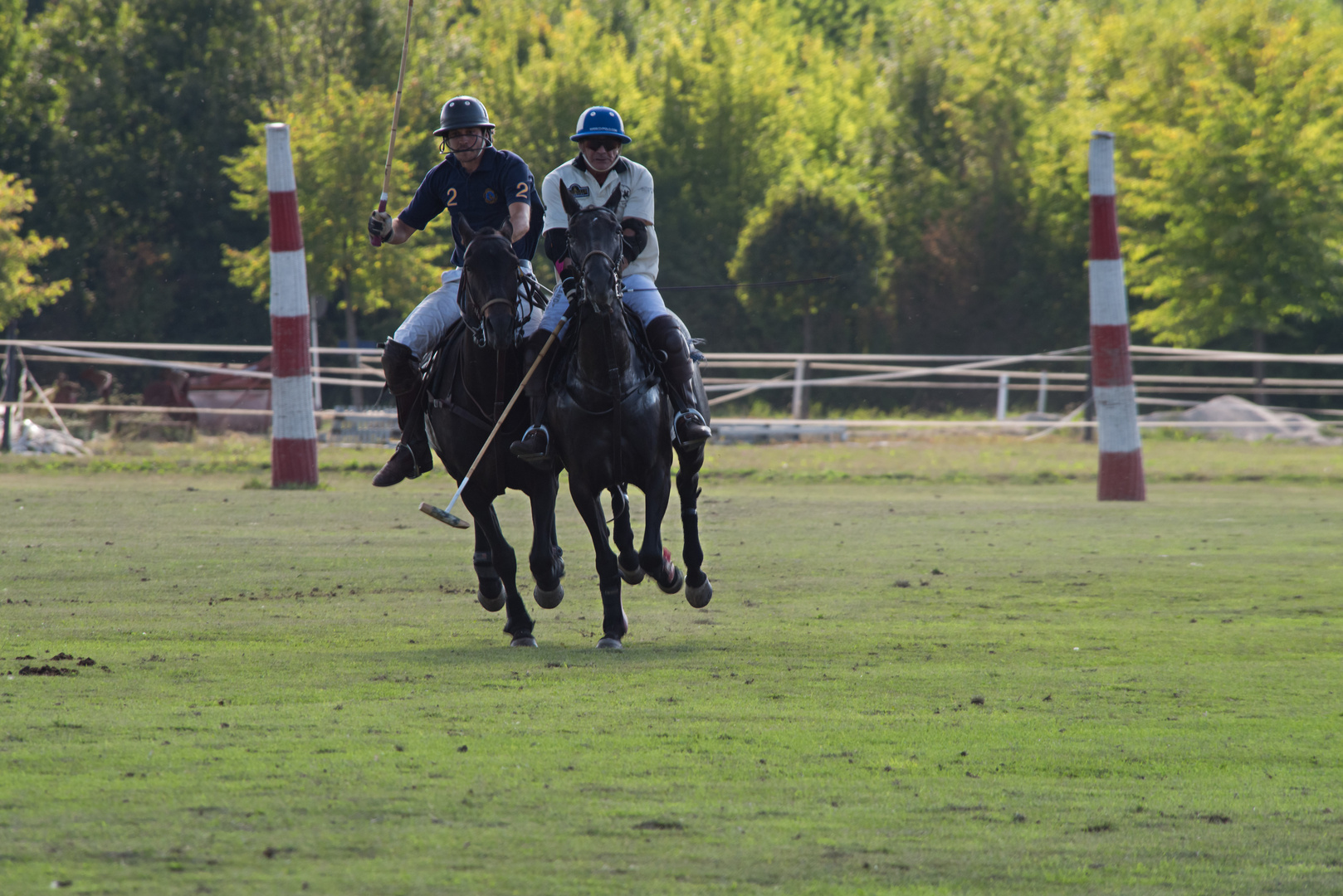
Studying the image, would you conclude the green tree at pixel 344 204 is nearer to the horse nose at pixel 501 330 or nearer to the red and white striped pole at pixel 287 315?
the red and white striped pole at pixel 287 315

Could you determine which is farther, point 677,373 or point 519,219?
point 677,373

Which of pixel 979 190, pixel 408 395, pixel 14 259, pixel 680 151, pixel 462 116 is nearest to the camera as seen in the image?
pixel 462 116

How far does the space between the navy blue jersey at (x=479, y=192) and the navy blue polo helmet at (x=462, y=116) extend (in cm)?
18

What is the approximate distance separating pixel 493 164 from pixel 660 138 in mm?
40265

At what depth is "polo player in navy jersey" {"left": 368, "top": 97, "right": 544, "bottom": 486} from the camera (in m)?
10.1

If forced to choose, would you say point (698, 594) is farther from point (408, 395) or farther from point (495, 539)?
point (408, 395)

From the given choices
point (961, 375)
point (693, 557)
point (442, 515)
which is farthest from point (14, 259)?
point (693, 557)

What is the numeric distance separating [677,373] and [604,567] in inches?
48.1

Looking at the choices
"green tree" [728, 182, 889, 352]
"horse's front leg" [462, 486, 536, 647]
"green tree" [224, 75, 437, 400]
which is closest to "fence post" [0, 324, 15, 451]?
"green tree" [224, 75, 437, 400]

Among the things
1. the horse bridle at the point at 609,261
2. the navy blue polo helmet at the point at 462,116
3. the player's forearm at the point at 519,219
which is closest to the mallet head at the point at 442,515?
the horse bridle at the point at 609,261

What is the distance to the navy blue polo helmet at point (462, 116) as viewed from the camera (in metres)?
10.1

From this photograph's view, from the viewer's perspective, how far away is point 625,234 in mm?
9922

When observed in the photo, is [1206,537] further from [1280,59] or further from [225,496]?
[1280,59]

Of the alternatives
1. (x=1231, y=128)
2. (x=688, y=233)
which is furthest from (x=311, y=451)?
(x=688, y=233)
